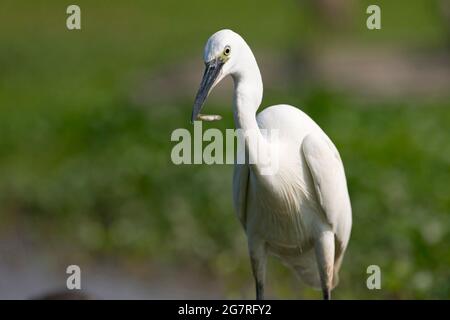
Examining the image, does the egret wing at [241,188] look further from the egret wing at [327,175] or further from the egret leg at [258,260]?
the egret wing at [327,175]

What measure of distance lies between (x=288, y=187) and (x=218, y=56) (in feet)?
2.56

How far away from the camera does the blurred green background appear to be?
286 inches

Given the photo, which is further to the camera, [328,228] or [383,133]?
[383,133]

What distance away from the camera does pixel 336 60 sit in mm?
15320

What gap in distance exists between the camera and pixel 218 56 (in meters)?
4.21

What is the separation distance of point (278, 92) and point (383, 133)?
316cm

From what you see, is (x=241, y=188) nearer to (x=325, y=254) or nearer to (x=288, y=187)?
(x=288, y=187)

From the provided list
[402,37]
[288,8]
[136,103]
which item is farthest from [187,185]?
[288,8]

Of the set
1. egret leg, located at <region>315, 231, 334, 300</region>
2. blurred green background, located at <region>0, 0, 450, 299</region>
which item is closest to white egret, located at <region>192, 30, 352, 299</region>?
egret leg, located at <region>315, 231, 334, 300</region>

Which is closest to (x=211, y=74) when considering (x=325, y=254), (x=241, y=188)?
(x=241, y=188)

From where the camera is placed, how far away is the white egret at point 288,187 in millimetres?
4395

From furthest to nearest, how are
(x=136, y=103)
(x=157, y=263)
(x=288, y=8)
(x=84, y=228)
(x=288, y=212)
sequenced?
1. (x=288, y=8)
2. (x=136, y=103)
3. (x=84, y=228)
4. (x=157, y=263)
5. (x=288, y=212)

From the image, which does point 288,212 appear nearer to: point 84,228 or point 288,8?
point 84,228

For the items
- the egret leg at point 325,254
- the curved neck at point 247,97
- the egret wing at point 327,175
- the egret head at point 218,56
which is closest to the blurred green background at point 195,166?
the egret leg at point 325,254
